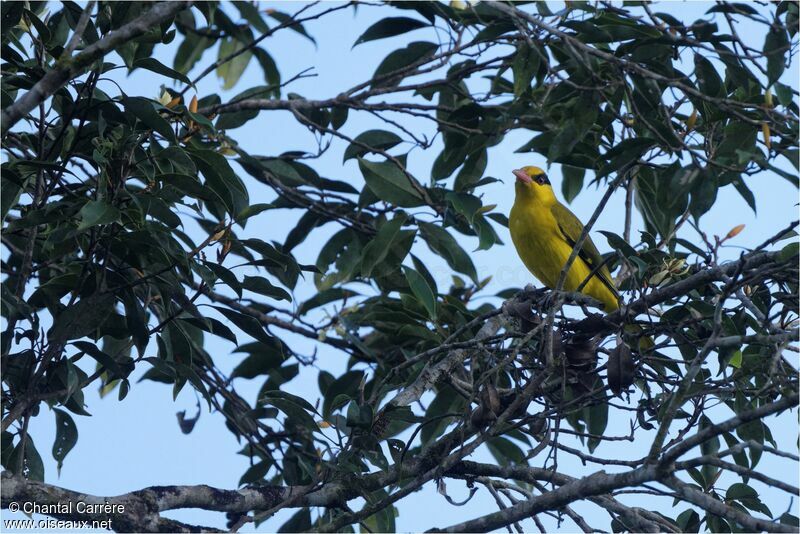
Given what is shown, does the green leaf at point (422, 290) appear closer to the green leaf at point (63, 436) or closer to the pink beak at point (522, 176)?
the green leaf at point (63, 436)

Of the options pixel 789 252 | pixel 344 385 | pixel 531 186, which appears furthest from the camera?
pixel 531 186

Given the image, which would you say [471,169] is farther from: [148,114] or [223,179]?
[148,114]

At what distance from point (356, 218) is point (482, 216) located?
75cm

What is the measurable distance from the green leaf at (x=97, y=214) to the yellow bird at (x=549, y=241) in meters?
3.10

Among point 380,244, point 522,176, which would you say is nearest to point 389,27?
point 380,244

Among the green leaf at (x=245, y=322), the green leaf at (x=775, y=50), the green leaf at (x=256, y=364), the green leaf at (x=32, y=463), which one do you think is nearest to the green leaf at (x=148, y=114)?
the green leaf at (x=245, y=322)

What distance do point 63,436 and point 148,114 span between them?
4.40 ft

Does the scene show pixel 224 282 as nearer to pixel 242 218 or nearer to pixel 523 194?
pixel 242 218

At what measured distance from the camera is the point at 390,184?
4.48m

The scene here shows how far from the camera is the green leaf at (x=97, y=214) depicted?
9.41 feet

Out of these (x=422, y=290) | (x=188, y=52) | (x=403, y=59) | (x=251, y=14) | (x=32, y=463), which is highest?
(x=188, y=52)

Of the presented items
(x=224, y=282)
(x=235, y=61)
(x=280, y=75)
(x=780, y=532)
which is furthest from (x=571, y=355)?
(x=235, y=61)

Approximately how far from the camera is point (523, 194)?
19.7ft

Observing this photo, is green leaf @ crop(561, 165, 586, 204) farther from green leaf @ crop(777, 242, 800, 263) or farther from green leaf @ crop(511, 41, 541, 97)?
green leaf @ crop(777, 242, 800, 263)
